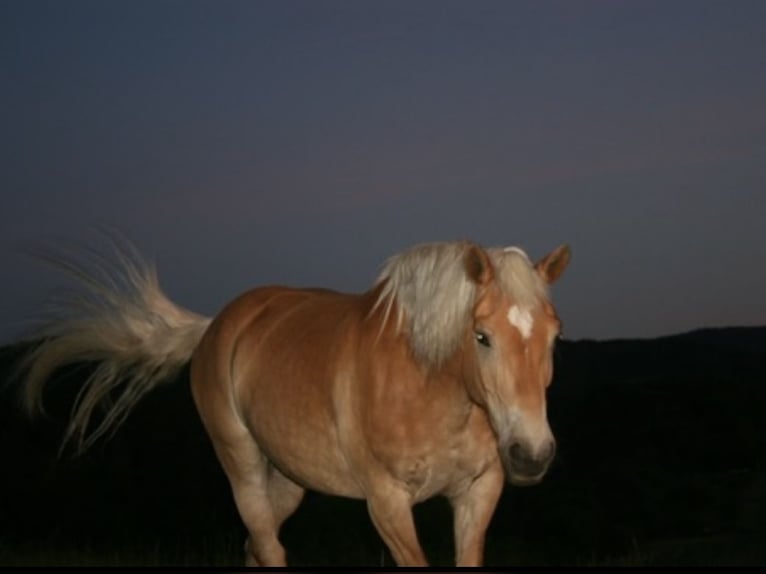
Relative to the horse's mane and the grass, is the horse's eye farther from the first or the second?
the grass

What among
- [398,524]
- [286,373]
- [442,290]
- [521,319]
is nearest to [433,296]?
[442,290]

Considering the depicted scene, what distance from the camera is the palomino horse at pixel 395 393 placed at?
4.44 meters

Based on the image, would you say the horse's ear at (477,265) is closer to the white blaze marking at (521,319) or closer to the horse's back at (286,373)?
the white blaze marking at (521,319)

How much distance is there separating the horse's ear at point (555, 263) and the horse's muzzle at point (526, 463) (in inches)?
34.8

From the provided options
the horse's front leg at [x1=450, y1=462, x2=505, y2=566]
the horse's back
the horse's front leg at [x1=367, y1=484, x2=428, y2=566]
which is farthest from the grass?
the horse's front leg at [x1=367, y1=484, x2=428, y2=566]

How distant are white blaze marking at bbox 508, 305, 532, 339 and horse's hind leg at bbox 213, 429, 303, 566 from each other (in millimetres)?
2797

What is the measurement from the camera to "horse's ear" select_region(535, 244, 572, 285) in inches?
191

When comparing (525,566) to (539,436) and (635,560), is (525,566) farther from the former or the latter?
(539,436)

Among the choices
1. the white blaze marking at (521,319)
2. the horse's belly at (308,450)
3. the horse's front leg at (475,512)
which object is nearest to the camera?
the white blaze marking at (521,319)

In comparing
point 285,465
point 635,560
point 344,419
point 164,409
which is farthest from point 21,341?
point 164,409

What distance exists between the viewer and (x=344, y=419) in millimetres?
5301

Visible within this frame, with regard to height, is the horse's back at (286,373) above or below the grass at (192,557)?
above

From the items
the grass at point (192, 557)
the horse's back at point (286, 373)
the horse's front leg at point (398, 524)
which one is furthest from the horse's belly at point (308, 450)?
the grass at point (192, 557)

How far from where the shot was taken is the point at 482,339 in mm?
4535
